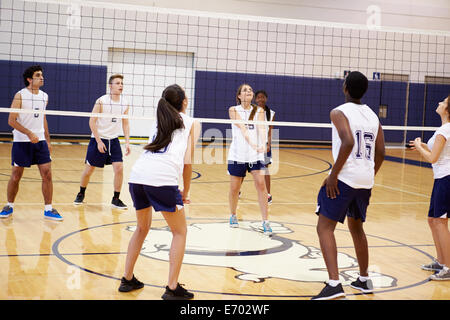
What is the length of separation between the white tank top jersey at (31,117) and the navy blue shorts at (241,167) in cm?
225

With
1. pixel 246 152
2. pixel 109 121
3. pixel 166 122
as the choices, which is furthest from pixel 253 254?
pixel 109 121

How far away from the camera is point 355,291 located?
4.55 meters

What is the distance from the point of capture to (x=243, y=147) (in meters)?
6.77

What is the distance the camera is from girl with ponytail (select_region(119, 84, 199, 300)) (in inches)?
157

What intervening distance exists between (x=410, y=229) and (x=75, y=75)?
1226 cm

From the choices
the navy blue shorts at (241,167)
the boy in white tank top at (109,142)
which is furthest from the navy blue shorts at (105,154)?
the navy blue shorts at (241,167)

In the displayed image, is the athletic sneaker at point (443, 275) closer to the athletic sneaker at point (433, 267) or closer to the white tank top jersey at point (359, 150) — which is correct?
the athletic sneaker at point (433, 267)

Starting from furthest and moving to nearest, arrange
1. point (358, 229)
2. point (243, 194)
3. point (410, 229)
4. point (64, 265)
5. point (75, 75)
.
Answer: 1. point (75, 75)
2. point (243, 194)
3. point (410, 229)
4. point (64, 265)
5. point (358, 229)

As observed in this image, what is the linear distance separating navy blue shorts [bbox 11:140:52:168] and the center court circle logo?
4.36ft

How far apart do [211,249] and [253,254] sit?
43 centimetres

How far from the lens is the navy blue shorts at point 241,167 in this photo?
264 inches

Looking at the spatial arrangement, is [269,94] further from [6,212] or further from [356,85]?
[356,85]
